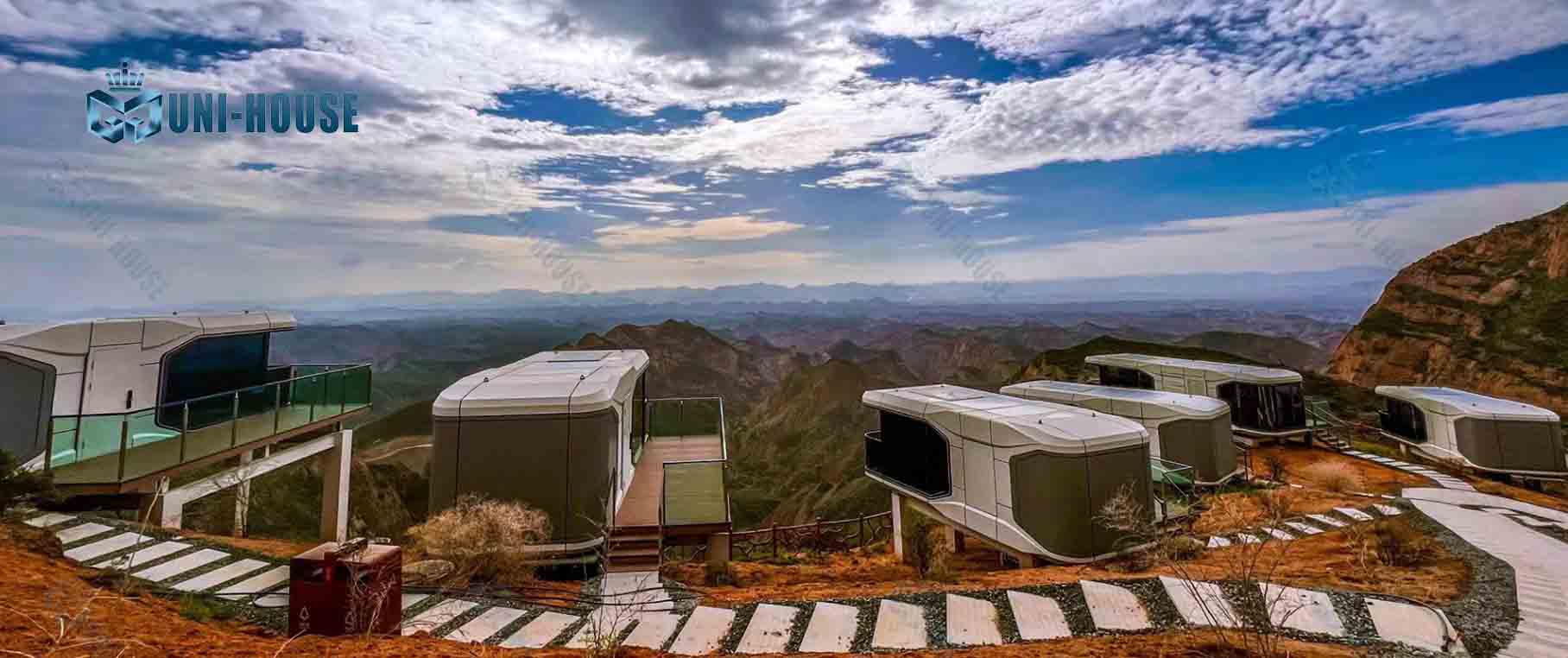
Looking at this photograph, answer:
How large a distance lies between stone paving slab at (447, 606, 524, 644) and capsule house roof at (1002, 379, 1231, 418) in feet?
49.9

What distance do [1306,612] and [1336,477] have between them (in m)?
12.3

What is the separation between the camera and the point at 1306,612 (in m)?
5.52

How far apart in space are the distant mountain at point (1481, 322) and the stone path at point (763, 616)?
1381 inches

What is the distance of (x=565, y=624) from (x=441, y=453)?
366 centimetres

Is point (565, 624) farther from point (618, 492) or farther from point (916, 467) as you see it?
point (916, 467)

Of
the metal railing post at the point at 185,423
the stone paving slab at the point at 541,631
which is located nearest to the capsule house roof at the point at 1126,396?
the stone paving slab at the point at 541,631

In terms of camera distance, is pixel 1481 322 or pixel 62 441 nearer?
pixel 62 441

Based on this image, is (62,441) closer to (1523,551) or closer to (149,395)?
(149,395)

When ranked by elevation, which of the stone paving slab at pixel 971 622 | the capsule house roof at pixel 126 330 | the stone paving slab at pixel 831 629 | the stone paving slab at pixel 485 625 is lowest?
the stone paving slab at pixel 831 629

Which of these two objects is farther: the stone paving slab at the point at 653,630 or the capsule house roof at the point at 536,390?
the capsule house roof at the point at 536,390

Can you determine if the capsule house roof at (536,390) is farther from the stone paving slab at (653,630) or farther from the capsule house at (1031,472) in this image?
the capsule house at (1031,472)

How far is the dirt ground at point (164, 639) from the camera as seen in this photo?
12.0 ft

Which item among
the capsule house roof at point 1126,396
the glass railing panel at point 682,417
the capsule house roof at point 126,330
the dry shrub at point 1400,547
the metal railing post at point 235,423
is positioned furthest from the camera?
the glass railing panel at point 682,417

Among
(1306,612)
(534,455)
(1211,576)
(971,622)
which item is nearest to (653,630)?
(971,622)
